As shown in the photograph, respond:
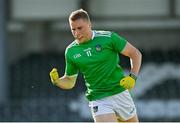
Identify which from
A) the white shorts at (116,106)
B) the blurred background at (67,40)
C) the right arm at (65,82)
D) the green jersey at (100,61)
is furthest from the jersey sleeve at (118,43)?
the blurred background at (67,40)

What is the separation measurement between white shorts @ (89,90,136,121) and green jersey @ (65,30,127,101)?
0.04m

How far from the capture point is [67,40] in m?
Answer: 15.9

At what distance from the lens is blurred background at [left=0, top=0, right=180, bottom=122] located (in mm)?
13867

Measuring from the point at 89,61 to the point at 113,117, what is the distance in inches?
18.8

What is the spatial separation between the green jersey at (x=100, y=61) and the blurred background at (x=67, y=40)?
7439mm

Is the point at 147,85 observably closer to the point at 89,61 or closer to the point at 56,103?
the point at 56,103

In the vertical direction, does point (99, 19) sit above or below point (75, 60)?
below

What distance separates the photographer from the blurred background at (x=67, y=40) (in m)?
13.9

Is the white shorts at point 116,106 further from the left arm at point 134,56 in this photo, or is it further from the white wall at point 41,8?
the white wall at point 41,8

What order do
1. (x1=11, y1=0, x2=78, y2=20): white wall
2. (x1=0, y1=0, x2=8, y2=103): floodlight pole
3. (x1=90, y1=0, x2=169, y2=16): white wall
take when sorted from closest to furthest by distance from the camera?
(x1=0, y1=0, x2=8, y2=103): floodlight pole, (x1=11, y1=0, x2=78, y2=20): white wall, (x1=90, y1=0, x2=169, y2=16): white wall

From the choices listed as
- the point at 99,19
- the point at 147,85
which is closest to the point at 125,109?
the point at 147,85

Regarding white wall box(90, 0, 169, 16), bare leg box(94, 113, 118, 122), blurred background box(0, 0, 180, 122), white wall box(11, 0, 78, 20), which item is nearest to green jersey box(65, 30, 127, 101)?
bare leg box(94, 113, 118, 122)

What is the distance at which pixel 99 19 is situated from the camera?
1578 cm

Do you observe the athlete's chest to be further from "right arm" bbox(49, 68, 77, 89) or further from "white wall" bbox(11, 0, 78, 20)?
"white wall" bbox(11, 0, 78, 20)
